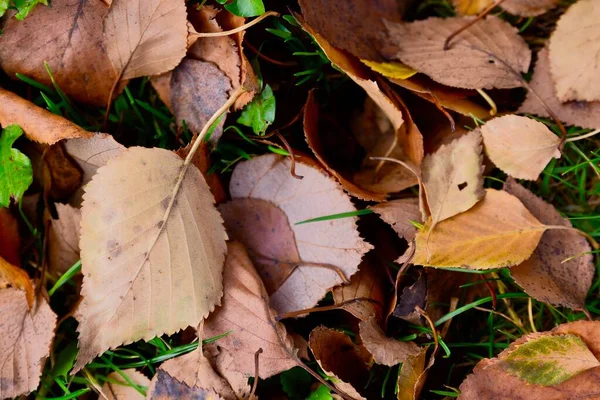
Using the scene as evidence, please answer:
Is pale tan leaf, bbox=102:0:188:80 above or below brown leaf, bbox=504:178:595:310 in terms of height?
above

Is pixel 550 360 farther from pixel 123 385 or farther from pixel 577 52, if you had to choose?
pixel 123 385

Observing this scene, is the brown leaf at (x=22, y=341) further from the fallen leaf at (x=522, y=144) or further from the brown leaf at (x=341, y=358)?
the fallen leaf at (x=522, y=144)

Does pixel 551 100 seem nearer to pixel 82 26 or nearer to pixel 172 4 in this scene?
pixel 172 4

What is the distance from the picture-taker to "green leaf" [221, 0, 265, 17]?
4.27ft

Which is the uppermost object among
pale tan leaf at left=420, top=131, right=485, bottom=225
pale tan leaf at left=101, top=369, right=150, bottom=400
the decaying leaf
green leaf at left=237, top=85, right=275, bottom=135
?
green leaf at left=237, top=85, right=275, bottom=135

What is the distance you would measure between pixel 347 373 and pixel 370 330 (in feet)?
0.43

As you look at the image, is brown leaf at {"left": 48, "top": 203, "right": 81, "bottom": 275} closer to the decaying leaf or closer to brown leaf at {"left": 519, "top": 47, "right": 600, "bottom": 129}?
the decaying leaf

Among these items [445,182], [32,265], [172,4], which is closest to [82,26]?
[172,4]

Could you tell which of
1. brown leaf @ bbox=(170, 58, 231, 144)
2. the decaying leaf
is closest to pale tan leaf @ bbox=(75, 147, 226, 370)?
brown leaf @ bbox=(170, 58, 231, 144)

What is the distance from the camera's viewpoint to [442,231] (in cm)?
134

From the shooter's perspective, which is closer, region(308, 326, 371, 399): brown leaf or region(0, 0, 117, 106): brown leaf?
region(308, 326, 371, 399): brown leaf

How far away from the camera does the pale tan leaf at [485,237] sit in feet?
4.32

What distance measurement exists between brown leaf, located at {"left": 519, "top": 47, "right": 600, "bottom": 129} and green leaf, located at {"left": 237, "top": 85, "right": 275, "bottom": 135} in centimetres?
62

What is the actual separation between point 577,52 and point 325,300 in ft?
2.73
